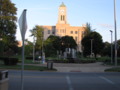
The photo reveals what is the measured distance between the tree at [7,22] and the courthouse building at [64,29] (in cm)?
7963

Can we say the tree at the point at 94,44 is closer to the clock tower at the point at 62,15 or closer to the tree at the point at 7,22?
the tree at the point at 7,22

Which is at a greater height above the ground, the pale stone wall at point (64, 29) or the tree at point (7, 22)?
the pale stone wall at point (64, 29)

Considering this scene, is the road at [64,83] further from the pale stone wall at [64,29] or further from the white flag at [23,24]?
the pale stone wall at [64,29]

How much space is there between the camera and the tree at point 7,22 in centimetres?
5775

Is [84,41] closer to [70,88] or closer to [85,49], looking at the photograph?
[85,49]

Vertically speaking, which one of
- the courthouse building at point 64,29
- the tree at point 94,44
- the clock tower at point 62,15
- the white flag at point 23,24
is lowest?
the white flag at point 23,24

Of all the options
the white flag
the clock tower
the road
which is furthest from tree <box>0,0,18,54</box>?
the clock tower

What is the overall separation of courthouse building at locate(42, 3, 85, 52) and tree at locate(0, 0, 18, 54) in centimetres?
7963

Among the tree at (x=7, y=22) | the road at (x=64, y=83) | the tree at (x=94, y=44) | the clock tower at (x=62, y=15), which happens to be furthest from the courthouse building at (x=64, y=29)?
the road at (x=64, y=83)

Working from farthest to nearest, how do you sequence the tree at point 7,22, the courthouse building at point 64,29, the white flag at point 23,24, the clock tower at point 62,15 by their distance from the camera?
1. the clock tower at point 62,15
2. the courthouse building at point 64,29
3. the tree at point 7,22
4. the white flag at point 23,24

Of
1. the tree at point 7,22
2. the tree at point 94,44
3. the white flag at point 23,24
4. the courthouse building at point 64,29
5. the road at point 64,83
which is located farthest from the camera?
the courthouse building at point 64,29

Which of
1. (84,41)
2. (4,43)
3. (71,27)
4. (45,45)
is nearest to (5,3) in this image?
(4,43)

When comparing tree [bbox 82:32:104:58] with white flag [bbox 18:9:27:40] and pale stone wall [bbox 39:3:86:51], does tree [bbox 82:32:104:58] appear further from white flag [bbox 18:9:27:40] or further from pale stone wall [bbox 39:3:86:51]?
white flag [bbox 18:9:27:40]

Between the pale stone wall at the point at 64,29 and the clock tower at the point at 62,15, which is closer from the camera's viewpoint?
the pale stone wall at the point at 64,29
